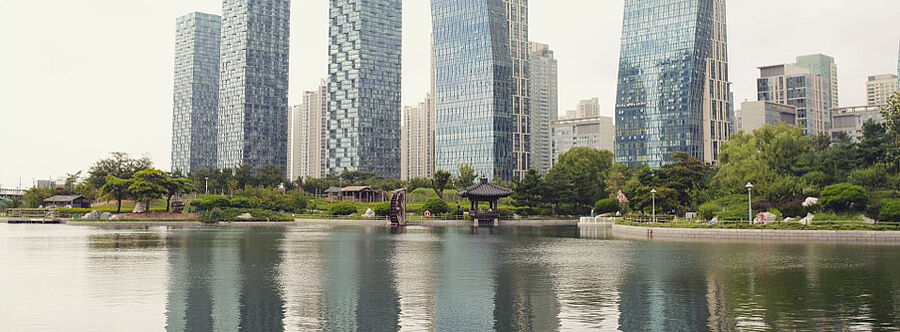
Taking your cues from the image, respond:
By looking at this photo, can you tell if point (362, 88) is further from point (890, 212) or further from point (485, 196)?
point (890, 212)

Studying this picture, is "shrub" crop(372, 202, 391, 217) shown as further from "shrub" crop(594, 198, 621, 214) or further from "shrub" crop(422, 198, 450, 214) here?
"shrub" crop(594, 198, 621, 214)

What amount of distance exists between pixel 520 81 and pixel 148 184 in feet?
318

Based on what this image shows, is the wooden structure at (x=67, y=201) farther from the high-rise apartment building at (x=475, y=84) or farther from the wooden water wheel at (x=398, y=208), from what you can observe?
the high-rise apartment building at (x=475, y=84)

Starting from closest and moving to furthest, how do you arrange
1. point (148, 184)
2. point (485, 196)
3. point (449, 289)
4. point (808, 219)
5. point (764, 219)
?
point (449, 289)
point (764, 219)
point (808, 219)
point (485, 196)
point (148, 184)

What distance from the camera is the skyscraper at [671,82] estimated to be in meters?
156

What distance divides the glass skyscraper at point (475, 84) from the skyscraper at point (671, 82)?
90.2 feet

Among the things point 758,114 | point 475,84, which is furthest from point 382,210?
point 758,114

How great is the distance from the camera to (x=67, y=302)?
20.1 m

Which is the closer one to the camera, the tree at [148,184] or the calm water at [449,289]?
the calm water at [449,289]

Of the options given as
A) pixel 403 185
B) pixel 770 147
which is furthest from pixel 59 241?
pixel 403 185

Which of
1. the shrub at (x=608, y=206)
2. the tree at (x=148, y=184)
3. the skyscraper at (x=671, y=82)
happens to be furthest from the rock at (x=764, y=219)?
the skyscraper at (x=671, y=82)

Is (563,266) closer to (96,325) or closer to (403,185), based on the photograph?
(96,325)

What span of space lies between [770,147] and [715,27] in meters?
106

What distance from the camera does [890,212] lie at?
49.4m
